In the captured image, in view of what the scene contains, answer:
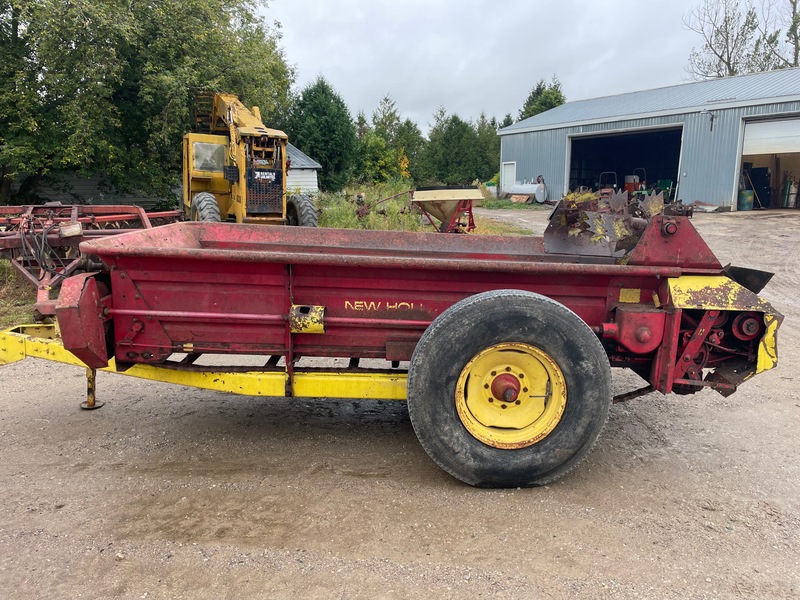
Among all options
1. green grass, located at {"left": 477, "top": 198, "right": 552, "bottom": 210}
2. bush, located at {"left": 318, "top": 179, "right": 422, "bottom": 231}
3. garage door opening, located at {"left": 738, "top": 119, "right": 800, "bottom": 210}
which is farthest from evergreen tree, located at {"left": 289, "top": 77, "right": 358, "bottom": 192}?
garage door opening, located at {"left": 738, "top": 119, "right": 800, "bottom": 210}

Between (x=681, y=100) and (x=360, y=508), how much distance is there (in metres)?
24.1

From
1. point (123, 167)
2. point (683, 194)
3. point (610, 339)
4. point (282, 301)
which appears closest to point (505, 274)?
point (610, 339)

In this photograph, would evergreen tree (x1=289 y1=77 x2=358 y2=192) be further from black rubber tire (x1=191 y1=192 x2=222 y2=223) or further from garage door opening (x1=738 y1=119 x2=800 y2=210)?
black rubber tire (x1=191 y1=192 x2=222 y2=223)

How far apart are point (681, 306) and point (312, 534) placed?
231cm

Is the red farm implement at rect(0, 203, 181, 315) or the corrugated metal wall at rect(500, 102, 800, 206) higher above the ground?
the corrugated metal wall at rect(500, 102, 800, 206)

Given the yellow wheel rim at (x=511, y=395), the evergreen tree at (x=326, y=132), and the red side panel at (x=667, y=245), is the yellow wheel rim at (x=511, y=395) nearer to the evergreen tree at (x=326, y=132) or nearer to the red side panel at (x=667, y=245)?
the red side panel at (x=667, y=245)

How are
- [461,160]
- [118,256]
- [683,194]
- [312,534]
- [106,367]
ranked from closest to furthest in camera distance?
[312,534] < [118,256] < [106,367] < [683,194] < [461,160]

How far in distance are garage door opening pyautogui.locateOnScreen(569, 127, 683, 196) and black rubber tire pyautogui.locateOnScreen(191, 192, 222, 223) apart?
19.8m

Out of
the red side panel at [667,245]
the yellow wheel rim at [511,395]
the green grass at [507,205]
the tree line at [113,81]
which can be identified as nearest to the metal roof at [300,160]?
the green grass at [507,205]

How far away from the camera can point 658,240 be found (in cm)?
346

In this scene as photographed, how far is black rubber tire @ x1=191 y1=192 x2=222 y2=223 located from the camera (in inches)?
388

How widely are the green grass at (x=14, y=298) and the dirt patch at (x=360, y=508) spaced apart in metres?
3.20

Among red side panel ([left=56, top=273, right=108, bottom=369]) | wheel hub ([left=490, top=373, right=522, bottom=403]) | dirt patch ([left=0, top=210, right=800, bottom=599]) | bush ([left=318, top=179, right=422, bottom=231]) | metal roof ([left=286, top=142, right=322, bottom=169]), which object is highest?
metal roof ([left=286, top=142, right=322, bottom=169])

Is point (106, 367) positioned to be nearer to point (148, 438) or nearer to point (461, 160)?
point (148, 438)
